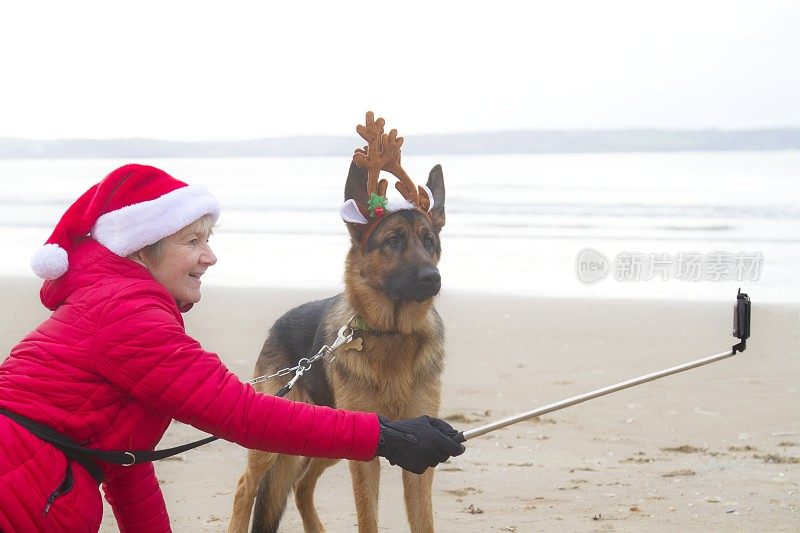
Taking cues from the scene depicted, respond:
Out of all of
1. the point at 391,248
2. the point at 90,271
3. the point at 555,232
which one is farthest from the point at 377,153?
the point at 555,232

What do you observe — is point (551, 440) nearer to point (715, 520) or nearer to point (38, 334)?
point (715, 520)

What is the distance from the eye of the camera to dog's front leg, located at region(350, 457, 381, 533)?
4590 millimetres

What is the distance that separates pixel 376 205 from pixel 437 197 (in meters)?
0.45

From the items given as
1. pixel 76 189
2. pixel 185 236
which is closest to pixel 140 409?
pixel 185 236

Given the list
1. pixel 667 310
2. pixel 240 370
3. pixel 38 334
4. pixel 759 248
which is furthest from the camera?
pixel 759 248

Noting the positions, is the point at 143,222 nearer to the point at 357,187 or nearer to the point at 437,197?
the point at 357,187

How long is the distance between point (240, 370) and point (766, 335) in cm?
503

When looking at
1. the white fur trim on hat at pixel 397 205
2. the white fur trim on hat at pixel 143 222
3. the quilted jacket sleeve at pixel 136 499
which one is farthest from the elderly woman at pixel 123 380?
the white fur trim on hat at pixel 397 205

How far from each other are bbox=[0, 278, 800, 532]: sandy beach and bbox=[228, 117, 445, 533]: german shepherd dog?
37 cm

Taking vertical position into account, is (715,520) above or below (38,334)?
below

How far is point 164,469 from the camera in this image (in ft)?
19.7

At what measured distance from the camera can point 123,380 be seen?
278 cm

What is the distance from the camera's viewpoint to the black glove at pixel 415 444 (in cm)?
297

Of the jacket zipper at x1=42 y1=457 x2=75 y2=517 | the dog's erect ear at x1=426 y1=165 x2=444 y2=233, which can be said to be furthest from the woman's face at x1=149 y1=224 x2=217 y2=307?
the dog's erect ear at x1=426 y1=165 x2=444 y2=233
